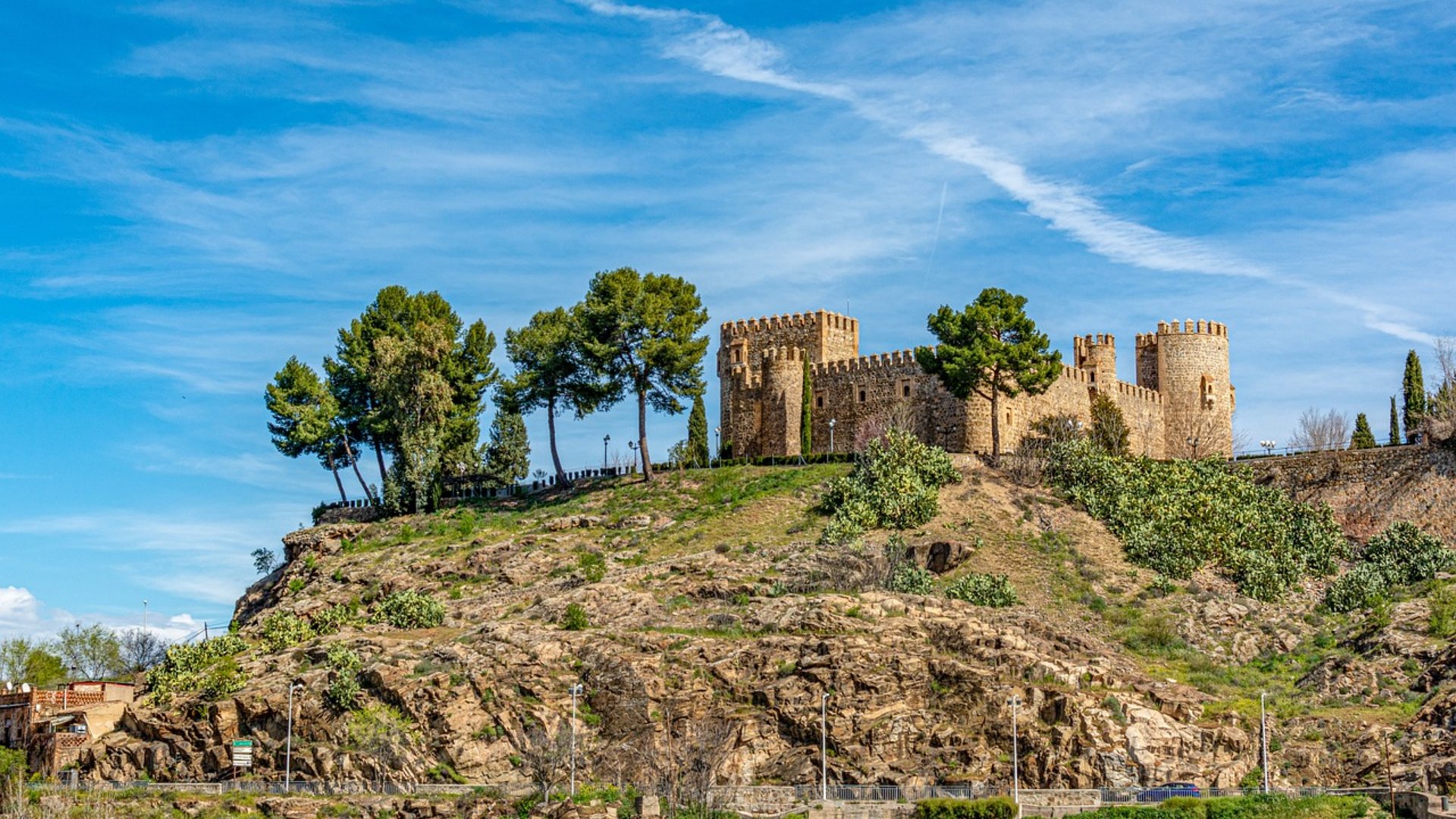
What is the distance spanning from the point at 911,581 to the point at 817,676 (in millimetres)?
9026

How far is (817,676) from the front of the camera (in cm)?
6094

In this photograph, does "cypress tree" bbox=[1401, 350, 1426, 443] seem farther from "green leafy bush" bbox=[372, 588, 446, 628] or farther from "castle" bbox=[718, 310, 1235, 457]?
"green leafy bush" bbox=[372, 588, 446, 628]

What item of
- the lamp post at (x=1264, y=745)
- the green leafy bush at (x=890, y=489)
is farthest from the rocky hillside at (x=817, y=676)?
the green leafy bush at (x=890, y=489)

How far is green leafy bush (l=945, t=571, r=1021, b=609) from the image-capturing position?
67562 mm

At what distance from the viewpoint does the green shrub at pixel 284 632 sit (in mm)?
70125

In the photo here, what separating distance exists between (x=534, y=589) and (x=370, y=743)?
13.0m

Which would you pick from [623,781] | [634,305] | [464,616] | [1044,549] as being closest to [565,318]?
[634,305]

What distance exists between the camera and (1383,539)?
73.9m

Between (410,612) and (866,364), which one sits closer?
(410,612)

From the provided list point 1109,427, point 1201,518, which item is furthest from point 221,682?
point 1109,427

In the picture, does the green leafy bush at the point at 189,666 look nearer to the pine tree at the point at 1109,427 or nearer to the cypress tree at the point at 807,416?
the cypress tree at the point at 807,416

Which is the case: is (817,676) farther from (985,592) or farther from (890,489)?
(890,489)

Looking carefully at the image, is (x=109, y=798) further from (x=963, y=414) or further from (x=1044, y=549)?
(x=963, y=414)

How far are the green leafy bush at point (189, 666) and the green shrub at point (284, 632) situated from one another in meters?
1.01
